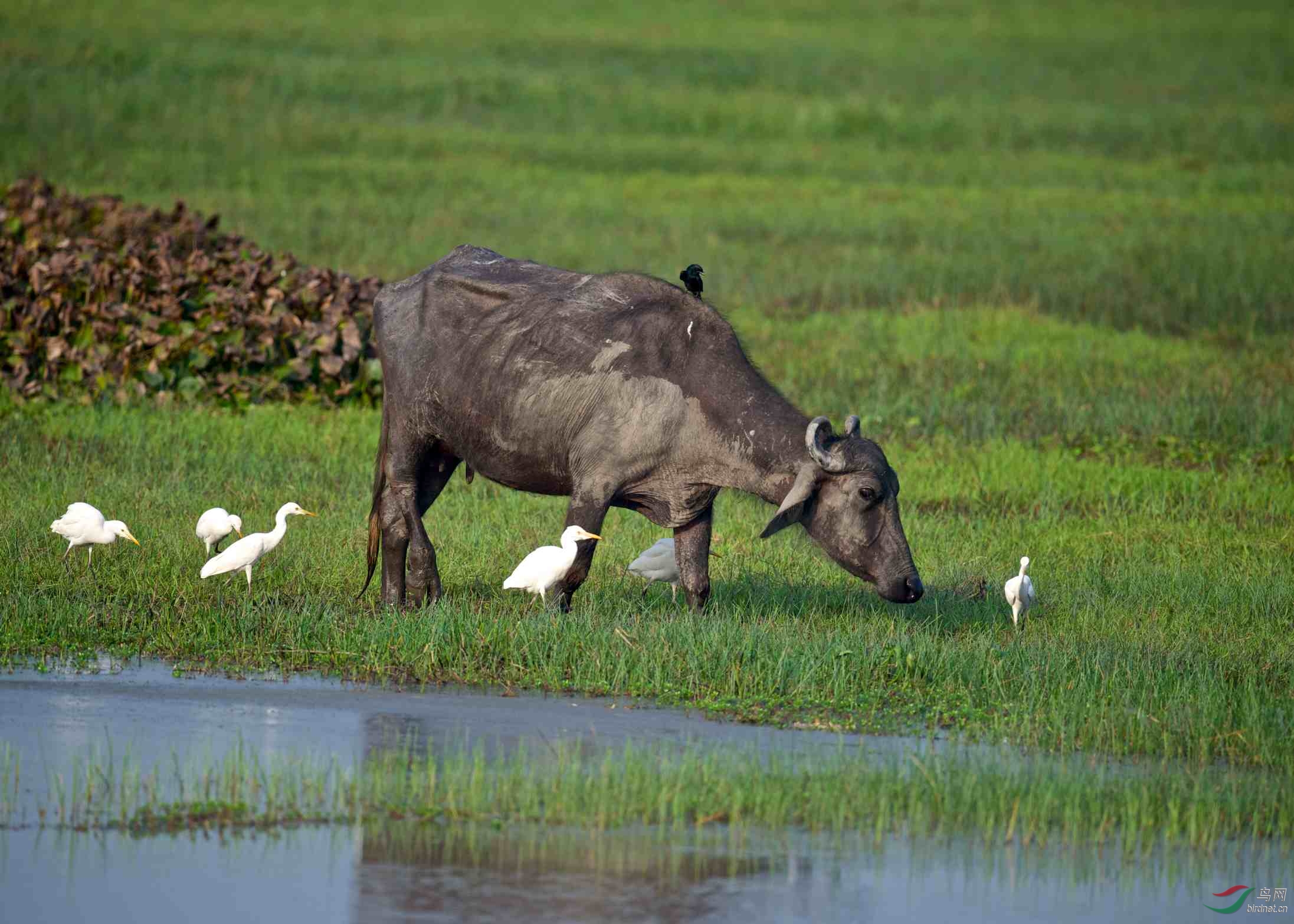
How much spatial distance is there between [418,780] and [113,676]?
2.13 meters

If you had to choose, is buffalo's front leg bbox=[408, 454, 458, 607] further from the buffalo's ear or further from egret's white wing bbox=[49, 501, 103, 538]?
the buffalo's ear

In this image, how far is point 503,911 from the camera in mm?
5816

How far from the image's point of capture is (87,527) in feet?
31.8

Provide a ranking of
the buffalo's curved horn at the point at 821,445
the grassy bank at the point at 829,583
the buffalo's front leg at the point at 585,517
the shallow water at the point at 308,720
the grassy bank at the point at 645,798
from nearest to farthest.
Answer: the grassy bank at the point at 645,798
the shallow water at the point at 308,720
the grassy bank at the point at 829,583
the buffalo's curved horn at the point at 821,445
the buffalo's front leg at the point at 585,517

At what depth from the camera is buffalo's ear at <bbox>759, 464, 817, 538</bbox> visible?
8.84 m

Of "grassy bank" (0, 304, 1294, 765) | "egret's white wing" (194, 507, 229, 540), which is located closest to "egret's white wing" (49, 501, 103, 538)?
"grassy bank" (0, 304, 1294, 765)

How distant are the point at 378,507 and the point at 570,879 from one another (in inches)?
171

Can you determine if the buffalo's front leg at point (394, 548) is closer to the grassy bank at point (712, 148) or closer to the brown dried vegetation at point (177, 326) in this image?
the brown dried vegetation at point (177, 326)

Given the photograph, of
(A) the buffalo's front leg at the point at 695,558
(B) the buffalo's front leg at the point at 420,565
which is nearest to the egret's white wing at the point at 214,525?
(B) the buffalo's front leg at the point at 420,565

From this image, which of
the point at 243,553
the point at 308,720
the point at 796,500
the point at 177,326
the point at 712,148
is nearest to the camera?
the point at 308,720

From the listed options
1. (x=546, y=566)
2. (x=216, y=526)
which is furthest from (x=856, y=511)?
(x=216, y=526)

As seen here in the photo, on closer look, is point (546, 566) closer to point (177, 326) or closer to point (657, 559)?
point (657, 559)

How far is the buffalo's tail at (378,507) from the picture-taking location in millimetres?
10117

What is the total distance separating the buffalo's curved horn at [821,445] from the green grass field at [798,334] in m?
0.85
